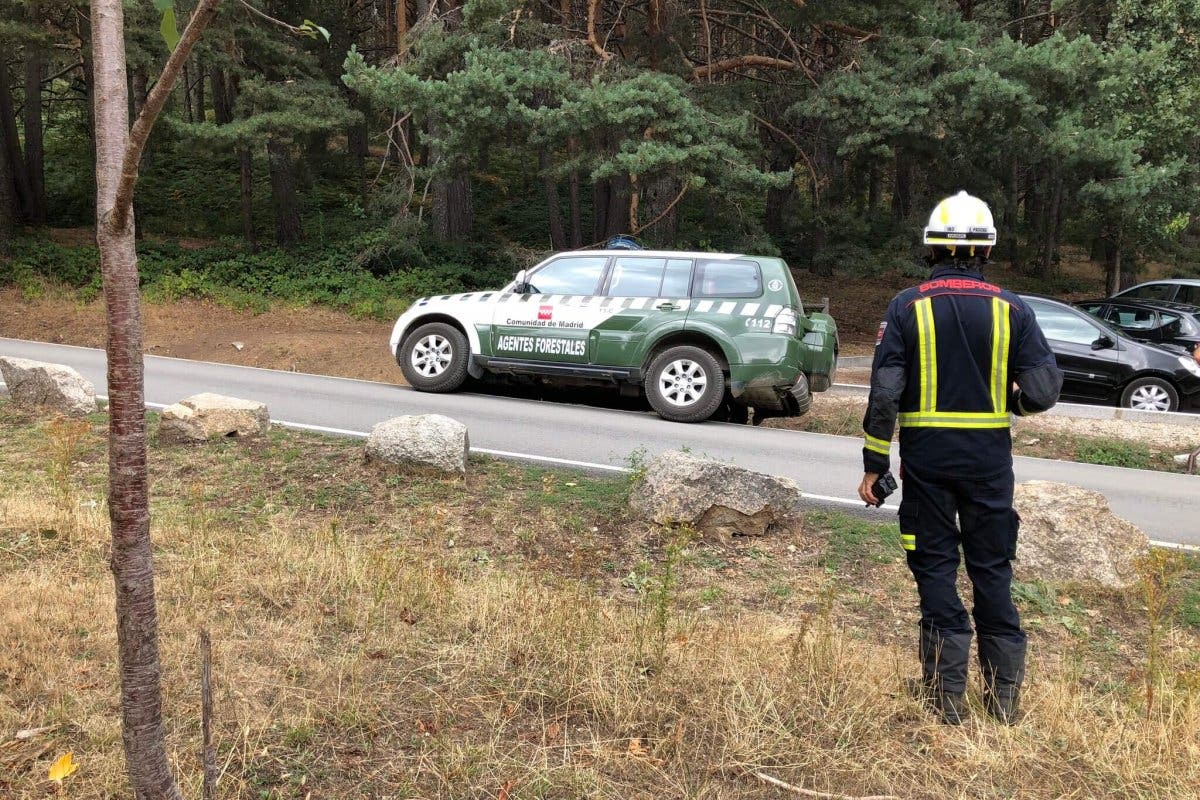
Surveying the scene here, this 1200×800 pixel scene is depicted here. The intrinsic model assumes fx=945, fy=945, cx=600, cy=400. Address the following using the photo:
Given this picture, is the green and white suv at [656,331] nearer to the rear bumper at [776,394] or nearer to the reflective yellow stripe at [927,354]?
the rear bumper at [776,394]

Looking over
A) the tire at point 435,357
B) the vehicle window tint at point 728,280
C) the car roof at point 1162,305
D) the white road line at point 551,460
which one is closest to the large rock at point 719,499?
the white road line at point 551,460

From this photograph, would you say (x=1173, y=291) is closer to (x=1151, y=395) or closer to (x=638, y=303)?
(x=1151, y=395)

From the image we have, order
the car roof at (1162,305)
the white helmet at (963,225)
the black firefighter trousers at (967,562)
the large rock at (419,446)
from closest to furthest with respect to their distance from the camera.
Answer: the black firefighter trousers at (967,562)
the white helmet at (963,225)
the large rock at (419,446)
the car roof at (1162,305)

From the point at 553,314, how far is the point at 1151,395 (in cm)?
879

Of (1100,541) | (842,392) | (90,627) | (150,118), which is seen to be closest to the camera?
(150,118)

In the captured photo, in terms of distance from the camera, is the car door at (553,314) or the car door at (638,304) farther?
the car door at (553,314)

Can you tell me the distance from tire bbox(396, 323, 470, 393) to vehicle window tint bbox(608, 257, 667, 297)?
208 cm

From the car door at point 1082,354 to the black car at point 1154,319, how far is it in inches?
56.6

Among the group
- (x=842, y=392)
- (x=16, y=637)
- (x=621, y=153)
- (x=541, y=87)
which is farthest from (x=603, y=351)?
(x=16, y=637)

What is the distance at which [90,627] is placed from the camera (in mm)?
4023

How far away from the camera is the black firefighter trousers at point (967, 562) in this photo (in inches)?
143

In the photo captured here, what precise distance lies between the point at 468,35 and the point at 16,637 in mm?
15236

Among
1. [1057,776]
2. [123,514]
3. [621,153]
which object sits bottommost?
[1057,776]

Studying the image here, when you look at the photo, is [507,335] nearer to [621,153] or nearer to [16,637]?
[621,153]
